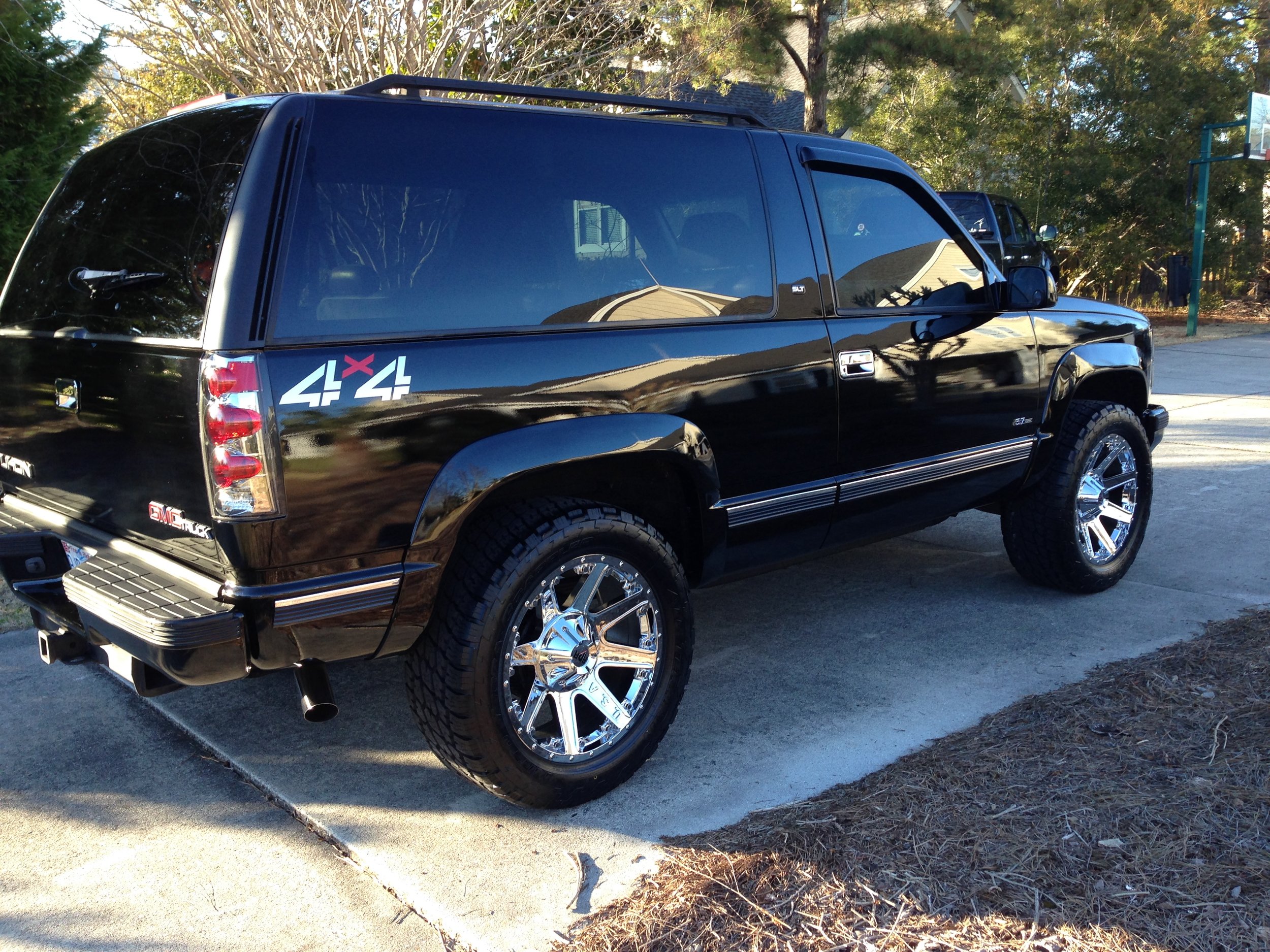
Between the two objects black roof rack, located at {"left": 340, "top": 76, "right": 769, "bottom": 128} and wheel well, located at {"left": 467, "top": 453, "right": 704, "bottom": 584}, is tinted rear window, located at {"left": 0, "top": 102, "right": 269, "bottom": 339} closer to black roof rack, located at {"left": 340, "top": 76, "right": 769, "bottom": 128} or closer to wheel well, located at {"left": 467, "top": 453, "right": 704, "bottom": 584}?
black roof rack, located at {"left": 340, "top": 76, "right": 769, "bottom": 128}

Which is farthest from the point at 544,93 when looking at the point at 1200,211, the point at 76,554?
the point at 1200,211

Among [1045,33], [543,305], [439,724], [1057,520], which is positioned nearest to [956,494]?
[1057,520]

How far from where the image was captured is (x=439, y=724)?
2977 millimetres

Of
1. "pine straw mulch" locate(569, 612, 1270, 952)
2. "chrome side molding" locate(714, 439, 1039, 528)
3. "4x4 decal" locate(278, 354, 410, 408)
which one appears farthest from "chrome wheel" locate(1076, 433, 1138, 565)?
"4x4 decal" locate(278, 354, 410, 408)

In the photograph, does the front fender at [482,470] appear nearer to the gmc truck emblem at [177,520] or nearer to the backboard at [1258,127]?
the gmc truck emblem at [177,520]

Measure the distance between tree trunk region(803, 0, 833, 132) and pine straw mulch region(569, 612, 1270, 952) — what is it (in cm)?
1344

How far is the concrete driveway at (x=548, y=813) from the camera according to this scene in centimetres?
287

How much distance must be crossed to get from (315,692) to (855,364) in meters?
2.14

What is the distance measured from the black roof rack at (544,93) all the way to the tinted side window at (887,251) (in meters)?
0.42

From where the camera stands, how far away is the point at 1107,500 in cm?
513

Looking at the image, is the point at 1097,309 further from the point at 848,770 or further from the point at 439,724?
the point at 439,724

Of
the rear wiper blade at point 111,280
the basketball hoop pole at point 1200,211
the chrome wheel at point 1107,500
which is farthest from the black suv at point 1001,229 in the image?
the rear wiper blade at point 111,280

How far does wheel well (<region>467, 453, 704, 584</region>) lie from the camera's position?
3.12m

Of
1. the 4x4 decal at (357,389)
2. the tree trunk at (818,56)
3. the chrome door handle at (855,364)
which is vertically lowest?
the chrome door handle at (855,364)
